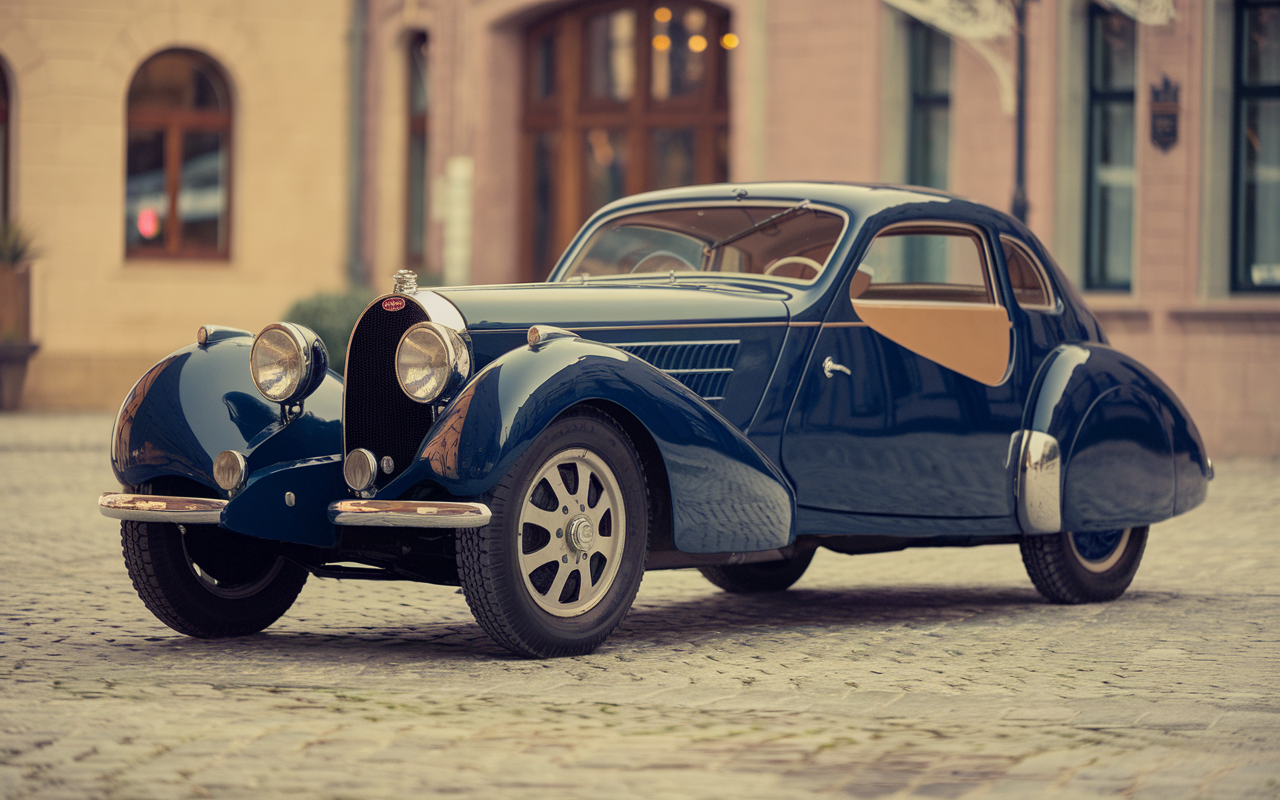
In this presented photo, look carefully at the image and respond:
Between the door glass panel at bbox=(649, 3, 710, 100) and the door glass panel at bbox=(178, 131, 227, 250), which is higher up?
the door glass panel at bbox=(649, 3, 710, 100)

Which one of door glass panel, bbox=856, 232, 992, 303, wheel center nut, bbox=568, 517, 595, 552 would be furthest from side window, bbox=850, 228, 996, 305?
wheel center nut, bbox=568, 517, 595, 552

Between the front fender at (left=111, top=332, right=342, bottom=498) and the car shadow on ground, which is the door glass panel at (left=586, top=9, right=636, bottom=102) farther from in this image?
the front fender at (left=111, top=332, right=342, bottom=498)

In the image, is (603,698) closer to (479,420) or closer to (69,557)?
(479,420)

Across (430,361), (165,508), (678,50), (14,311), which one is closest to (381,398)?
(430,361)

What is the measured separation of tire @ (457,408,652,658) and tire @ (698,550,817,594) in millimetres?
2021

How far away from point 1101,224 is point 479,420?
11836 mm

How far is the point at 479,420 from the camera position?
221 inches

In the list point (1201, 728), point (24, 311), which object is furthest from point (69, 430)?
point (1201, 728)

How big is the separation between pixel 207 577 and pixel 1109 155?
11671mm

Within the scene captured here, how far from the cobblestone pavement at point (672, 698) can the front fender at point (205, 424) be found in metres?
0.61

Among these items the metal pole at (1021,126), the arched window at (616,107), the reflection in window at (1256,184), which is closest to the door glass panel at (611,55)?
the arched window at (616,107)

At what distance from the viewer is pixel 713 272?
731 cm

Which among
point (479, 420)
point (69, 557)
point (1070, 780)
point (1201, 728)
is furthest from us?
point (69, 557)

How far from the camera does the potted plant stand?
19.8 meters
